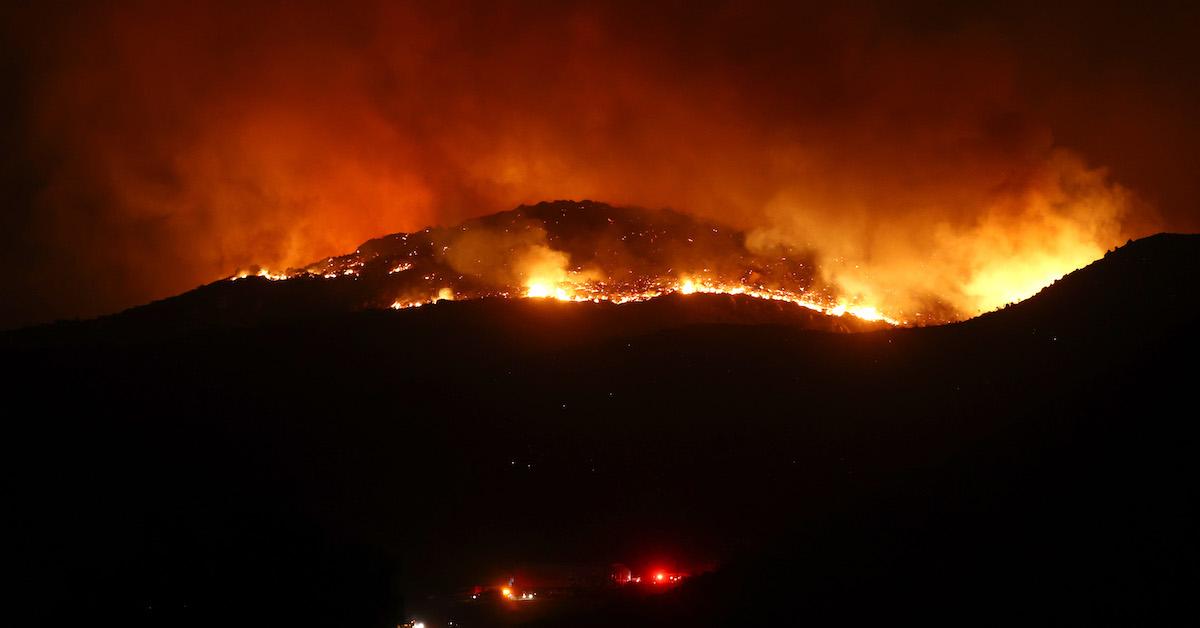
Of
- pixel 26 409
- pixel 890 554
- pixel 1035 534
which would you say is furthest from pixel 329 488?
pixel 1035 534

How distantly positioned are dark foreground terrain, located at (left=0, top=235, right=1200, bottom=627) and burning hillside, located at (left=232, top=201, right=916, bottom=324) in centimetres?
506

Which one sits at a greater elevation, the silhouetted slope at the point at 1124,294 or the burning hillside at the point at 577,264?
the burning hillside at the point at 577,264

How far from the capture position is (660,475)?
62.0m

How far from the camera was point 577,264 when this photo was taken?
92500 millimetres

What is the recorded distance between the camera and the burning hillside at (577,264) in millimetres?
85125

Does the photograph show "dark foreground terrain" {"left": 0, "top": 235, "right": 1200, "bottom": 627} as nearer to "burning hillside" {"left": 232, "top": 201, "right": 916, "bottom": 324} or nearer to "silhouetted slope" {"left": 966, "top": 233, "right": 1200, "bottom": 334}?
"silhouetted slope" {"left": 966, "top": 233, "right": 1200, "bottom": 334}

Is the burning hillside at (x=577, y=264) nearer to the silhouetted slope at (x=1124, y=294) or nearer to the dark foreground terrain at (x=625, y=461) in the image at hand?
the dark foreground terrain at (x=625, y=461)

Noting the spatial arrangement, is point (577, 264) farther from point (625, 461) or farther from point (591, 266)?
point (625, 461)

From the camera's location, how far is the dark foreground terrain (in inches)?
765

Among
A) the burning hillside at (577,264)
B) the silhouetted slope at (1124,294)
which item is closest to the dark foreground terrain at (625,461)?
the silhouetted slope at (1124,294)

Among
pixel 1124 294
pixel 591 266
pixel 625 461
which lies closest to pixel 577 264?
pixel 591 266

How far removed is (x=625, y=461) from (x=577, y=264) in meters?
31.7

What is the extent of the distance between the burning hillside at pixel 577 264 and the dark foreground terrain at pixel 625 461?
5060mm

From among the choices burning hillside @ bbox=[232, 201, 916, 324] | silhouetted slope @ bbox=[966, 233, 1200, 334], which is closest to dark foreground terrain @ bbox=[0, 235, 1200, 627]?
silhouetted slope @ bbox=[966, 233, 1200, 334]
